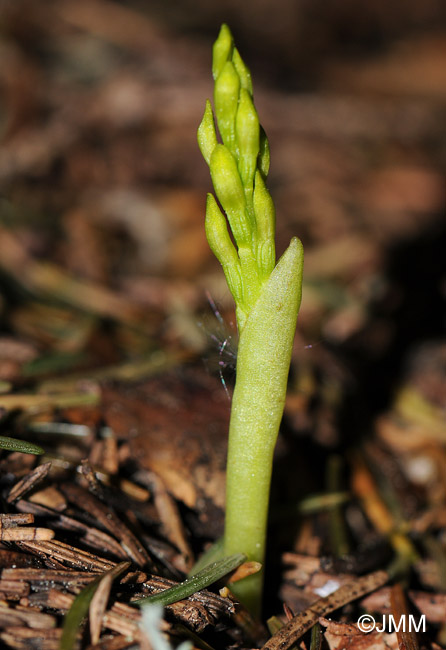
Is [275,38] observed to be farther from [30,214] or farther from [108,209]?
[30,214]

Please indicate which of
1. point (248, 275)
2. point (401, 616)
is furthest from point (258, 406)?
point (401, 616)

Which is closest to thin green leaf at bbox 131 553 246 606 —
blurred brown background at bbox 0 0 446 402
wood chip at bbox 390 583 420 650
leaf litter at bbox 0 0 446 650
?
leaf litter at bbox 0 0 446 650

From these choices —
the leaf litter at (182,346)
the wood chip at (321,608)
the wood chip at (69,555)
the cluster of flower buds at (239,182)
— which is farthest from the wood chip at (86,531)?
the cluster of flower buds at (239,182)

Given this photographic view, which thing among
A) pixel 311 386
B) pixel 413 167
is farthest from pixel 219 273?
pixel 413 167

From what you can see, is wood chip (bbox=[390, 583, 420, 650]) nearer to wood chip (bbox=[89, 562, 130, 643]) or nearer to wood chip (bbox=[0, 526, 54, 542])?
wood chip (bbox=[89, 562, 130, 643])

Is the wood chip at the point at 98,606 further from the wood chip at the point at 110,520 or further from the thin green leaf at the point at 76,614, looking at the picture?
the wood chip at the point at 110,520

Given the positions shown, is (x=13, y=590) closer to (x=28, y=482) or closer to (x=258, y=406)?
(x=28, y=482)

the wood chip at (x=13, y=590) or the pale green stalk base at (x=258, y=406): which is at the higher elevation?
the pale green stalk base at (x=258, y=406)
